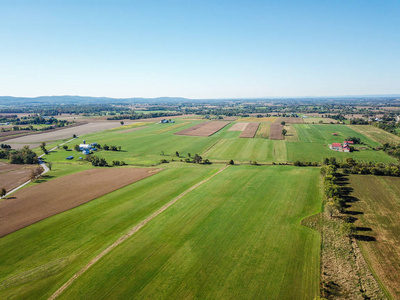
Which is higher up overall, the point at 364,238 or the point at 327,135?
the point at 327,135

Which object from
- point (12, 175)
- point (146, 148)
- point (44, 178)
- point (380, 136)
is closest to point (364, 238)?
point (44, 178)

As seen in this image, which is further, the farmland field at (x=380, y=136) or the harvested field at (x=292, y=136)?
the harvested field at (x=292, y=136)

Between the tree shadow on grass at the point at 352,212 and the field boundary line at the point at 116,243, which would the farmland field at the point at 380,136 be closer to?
the tree shadow on grass at the point at 352,212

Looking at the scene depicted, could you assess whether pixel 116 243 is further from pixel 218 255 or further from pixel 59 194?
pixel 59 194

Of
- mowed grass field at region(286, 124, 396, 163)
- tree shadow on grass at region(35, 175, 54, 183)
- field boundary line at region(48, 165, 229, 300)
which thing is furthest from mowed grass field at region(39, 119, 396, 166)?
field boundary line at region(48, 165, 229, 300)

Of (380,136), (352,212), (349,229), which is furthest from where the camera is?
(380,136)

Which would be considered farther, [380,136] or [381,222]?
[380,136]

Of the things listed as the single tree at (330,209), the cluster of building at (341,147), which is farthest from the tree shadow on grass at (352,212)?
the cluster of building at (341,147)
